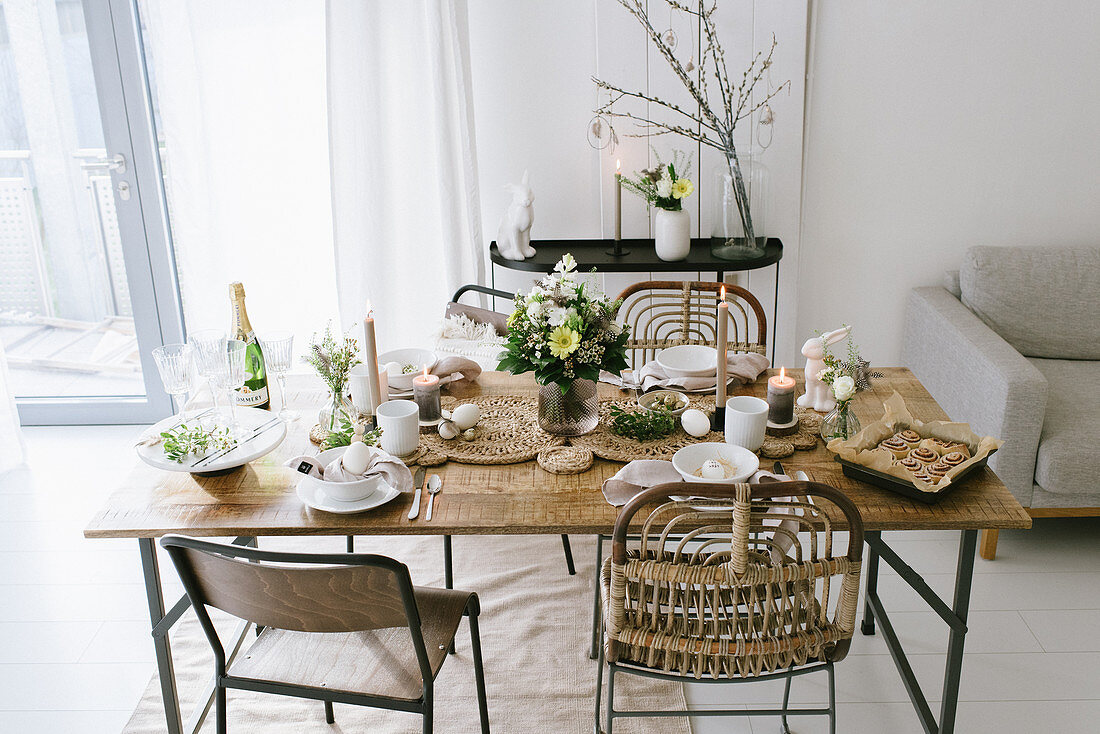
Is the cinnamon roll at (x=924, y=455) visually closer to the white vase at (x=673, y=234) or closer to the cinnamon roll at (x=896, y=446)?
the cinnamon roll at (x=896, y=446)

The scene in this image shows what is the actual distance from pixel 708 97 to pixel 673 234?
53 centimetres

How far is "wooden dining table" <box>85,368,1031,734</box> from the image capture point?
164cm

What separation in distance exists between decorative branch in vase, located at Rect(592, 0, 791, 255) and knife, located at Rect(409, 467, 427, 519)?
165 centimetres

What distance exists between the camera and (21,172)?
3393 millimetres

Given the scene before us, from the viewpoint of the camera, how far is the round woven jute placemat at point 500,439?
6.14 feet

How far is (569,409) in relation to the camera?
1937 millimetres

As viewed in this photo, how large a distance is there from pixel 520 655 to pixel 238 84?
2280mm

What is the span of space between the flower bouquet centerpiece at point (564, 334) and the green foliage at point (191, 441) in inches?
23.8

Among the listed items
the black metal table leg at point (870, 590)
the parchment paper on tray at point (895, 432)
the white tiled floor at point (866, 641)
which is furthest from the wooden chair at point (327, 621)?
the black metal table leg at point (870, 590)

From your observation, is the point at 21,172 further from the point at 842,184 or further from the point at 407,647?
the point at 842,184

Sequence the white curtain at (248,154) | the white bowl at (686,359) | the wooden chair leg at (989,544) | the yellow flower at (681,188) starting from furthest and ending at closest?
the white curtain at (248,154), the yellow flower at (681,188), the wooden chair leg at (989,544), the white bowl at (686,359)

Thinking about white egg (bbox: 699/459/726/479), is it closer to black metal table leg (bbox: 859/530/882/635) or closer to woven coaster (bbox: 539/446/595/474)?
woven coaster (bbox: 539/446/595/474)

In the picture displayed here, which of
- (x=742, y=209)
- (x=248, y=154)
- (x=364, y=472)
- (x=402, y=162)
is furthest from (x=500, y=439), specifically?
(x=248, y=154)

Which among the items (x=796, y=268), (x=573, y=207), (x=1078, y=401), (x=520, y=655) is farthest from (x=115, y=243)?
(x=1078, y=401)
